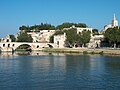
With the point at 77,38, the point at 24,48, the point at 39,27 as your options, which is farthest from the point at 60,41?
the point at 39,27

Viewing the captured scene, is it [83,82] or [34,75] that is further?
[34,75]

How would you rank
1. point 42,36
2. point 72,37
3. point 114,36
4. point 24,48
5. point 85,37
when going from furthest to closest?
point 42,36
point 24,48
point 72,37
point 85,37
point 114,36

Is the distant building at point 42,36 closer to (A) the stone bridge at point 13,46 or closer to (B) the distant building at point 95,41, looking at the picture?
(A) the stone bridge at point 13,46

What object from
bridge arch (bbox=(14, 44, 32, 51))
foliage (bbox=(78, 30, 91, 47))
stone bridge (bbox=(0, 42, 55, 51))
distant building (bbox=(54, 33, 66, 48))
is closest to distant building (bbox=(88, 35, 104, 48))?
foliage (bbox=(78, 30, 91, 47))

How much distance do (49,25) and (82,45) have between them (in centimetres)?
4055

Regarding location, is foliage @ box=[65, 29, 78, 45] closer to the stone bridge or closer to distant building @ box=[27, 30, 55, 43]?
the stone bridge

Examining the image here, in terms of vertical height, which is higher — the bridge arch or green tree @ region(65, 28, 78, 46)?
green tree @ region(65, 28, 78, 46)

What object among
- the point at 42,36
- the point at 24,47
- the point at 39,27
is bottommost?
the point at 24,47

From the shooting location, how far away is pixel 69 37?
82688 millimetres

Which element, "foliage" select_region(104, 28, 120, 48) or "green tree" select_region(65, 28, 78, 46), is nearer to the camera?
"foliage" select_region(104, 28, 120, 48)

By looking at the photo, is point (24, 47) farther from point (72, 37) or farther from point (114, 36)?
point (114, 36)

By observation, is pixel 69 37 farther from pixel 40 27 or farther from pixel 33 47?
pixel 40 27

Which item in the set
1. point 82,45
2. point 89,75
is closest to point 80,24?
point 82,45

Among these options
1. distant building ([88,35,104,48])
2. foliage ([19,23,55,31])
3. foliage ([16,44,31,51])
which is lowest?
foliage ([16,44,31,51])
